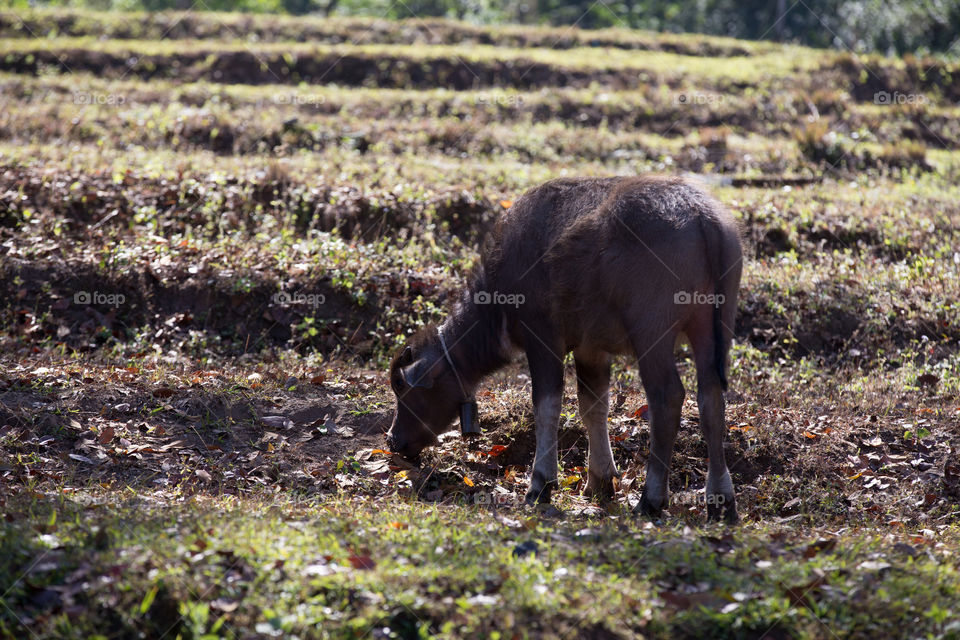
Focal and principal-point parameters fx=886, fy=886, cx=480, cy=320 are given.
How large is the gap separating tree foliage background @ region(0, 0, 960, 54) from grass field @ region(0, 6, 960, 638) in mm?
13669

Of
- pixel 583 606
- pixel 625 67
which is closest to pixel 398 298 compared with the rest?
pixel 583 606

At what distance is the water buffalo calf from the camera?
5.81m

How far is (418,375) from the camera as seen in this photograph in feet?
22.3

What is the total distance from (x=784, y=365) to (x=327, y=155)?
779 centimetres

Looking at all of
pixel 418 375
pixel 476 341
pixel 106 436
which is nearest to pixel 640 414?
pixel 476 341

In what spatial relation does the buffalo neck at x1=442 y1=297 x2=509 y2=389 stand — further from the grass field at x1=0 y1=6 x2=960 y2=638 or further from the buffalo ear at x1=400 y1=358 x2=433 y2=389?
the grass field at x1=0 y1=6 x2=960 y2=638

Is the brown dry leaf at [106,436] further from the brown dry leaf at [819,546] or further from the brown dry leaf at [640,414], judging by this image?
the brown dry leaf at [819,546]

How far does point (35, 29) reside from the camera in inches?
869

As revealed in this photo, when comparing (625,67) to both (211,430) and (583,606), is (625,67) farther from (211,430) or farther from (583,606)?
(583,606)

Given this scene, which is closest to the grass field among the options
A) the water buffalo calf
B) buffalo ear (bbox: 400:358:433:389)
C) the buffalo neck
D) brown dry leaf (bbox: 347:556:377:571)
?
brown dry leaf (bbox: 347:556:377:571)

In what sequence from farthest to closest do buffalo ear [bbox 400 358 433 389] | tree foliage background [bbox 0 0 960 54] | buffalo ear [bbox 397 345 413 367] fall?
tree foliage background [bbox 0 0 960 54], buffalo ear [bbox 397 345 413 367], buffalo ear [bbox 400 358 433 389]

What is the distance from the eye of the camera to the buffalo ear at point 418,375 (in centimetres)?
676

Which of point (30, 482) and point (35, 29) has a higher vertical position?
point (35, 29)

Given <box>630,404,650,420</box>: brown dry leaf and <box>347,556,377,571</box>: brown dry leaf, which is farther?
<box>630,404,650,420</box>: brown dry leaf
